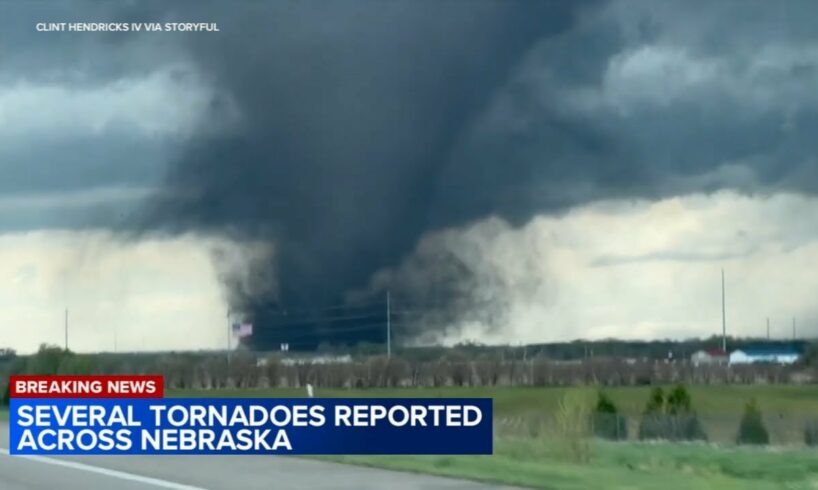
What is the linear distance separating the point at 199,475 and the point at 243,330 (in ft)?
79.4

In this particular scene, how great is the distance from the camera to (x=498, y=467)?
24.4 meters

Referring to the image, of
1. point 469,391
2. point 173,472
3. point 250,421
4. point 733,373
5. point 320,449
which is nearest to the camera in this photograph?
point 173,472

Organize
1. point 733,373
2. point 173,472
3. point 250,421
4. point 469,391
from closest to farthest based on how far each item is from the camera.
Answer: point 173,472 → point 250,421 → point 469,391 → point 733,373

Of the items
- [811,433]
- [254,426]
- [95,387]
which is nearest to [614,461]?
[254,426]

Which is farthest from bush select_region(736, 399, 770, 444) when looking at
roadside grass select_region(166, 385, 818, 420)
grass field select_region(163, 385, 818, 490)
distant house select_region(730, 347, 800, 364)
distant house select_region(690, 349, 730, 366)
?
distant house select_region(730, 347, 800, 364)

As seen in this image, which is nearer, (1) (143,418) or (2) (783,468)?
(2) (783,468)

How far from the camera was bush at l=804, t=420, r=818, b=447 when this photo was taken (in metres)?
38.5

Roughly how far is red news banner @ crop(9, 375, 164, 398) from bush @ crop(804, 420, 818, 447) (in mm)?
18049

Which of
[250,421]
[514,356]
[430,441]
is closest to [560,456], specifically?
[430,441]

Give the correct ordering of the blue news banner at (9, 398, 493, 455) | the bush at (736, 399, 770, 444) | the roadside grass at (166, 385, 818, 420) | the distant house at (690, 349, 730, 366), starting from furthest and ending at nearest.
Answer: the distant house at (690, 349, 730, 366)
the roadside grass at (166, 385, 818, 420)
the bush at (736, 399, 770, 444)
the blue news banner at (9, 398, 493, 455)

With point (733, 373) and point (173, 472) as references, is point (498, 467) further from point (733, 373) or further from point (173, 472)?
point (733, 373)

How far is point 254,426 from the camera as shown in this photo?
100 ft

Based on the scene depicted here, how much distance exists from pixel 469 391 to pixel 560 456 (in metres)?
17.4

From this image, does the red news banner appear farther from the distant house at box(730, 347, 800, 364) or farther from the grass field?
the distant house at box(730, 347, 800, 364)
